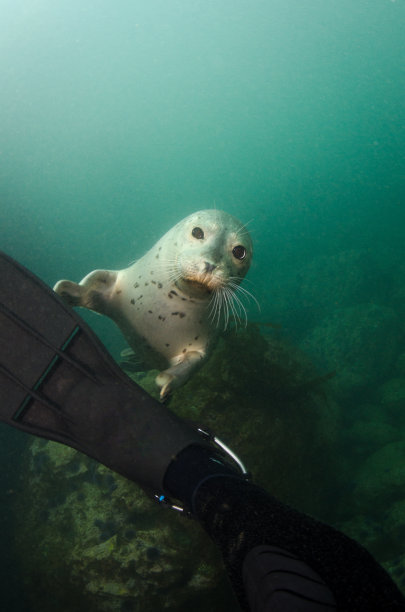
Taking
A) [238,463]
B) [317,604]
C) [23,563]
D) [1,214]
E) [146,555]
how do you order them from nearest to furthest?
[317,604] → [238,463] → [146,555] → [23,563] → [1,214]

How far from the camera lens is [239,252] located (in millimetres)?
2480

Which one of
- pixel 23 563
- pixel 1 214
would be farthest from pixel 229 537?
pixel 1 214

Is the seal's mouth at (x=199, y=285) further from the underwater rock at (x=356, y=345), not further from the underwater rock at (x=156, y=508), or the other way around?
the underwater rock at (x=356, y=345)

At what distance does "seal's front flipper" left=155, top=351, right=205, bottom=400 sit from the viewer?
89.1 inches

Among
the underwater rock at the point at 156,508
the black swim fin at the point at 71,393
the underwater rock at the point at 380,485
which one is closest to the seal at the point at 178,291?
the black swim fin at the point at 71,393

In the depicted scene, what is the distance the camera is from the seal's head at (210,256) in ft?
7.09

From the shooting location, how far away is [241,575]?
1156mm

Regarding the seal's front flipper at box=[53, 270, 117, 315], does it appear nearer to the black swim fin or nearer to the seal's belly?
the seal's belly

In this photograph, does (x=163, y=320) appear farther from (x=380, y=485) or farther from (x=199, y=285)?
(x=380, y=485)

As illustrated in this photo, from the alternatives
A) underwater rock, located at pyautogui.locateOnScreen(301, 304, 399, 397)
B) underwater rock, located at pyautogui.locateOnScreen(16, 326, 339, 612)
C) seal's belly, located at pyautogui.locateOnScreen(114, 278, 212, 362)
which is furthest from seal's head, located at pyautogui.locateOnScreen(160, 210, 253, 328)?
underwater rock, located at pyautogui.locateOnScreen(301, 304, 399, 397)

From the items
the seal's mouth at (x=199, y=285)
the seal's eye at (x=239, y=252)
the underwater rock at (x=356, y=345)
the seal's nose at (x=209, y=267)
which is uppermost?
the seal's eye at (x=239, y=252)

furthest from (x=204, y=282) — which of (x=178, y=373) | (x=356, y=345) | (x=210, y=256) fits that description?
(x=356, y=345)

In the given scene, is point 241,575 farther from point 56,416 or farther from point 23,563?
point 23,563

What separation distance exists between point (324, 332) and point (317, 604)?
33.2 feet
